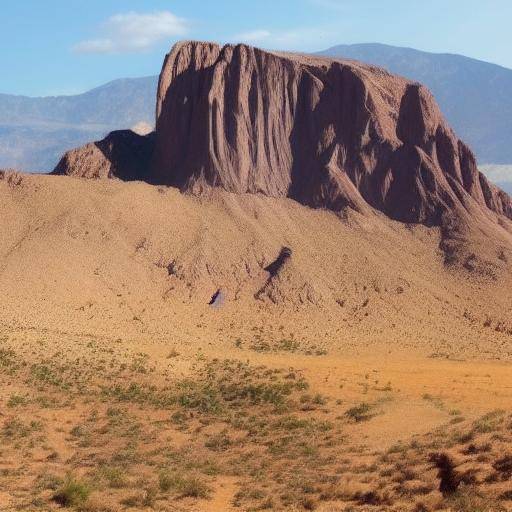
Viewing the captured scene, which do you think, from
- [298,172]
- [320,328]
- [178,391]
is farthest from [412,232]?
[178,391]

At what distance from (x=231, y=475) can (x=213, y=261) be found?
32.6 metres

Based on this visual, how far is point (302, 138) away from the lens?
64.4m

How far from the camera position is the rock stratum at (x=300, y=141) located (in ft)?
201

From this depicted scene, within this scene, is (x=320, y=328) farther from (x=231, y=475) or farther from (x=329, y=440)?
(x=231, y=475)

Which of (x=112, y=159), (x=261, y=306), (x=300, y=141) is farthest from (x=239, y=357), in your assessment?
(x=300, y=141)

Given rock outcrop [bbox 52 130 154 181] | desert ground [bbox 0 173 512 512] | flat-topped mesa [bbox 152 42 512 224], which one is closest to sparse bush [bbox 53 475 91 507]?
desert ground [bbox 0 173 512 512]

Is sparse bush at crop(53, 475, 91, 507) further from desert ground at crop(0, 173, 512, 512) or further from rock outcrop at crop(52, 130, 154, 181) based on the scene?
rock outcrop at crop(52, 130, 154, 181)

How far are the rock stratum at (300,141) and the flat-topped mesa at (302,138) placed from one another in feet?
0.29

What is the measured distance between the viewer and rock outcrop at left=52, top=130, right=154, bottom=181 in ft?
202

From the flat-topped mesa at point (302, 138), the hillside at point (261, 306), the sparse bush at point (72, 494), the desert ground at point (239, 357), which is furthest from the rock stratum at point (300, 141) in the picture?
the sparse bush at point (72, 494)

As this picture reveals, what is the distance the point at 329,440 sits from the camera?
24.6 meters

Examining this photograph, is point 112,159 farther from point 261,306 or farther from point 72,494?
point 72,494

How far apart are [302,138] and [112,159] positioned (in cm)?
1663

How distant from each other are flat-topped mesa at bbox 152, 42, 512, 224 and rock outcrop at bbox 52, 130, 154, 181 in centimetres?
180
